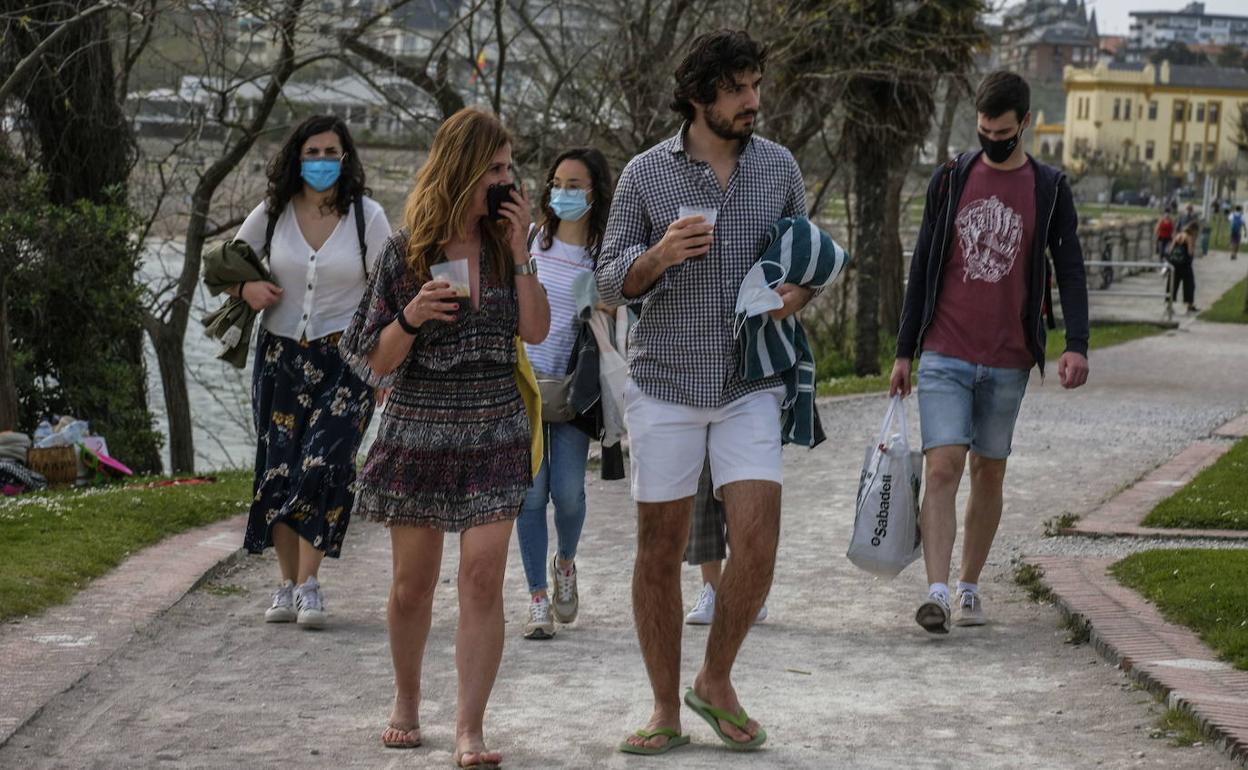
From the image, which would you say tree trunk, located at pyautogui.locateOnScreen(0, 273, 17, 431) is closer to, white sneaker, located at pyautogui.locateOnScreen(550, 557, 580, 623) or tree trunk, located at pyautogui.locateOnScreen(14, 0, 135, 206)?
tree trunk, located at pyautogui.locateOnScreen(14, 0, 135, 206)

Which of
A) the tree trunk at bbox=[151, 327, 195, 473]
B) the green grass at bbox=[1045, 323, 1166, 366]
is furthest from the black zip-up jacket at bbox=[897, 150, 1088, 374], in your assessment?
the green grass at bbox=[1045, 323, 1166, 366]

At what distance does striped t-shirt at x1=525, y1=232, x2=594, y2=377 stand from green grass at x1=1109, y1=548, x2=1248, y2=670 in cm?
243

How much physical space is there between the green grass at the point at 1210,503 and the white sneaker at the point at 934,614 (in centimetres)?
243

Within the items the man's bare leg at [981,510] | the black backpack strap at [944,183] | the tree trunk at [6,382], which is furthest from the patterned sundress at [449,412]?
the tree trunk at [6,382]

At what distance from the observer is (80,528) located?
843cm

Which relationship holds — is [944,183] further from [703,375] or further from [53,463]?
[53,463]

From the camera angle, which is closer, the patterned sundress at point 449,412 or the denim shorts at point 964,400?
the patterned sundress at point 449,412

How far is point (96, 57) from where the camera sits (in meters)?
14.7

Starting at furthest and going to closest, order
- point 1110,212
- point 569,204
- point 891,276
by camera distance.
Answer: point 1110,212
point 891,276
point 569,204

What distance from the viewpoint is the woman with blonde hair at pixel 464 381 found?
4.93m

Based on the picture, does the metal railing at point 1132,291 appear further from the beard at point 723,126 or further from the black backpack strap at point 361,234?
the beard at point 723,126

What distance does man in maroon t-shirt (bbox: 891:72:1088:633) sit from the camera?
262 inches

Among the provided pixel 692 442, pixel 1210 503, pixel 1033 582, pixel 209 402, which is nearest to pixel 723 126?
pixel 692 442

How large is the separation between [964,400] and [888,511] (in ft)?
1.66
